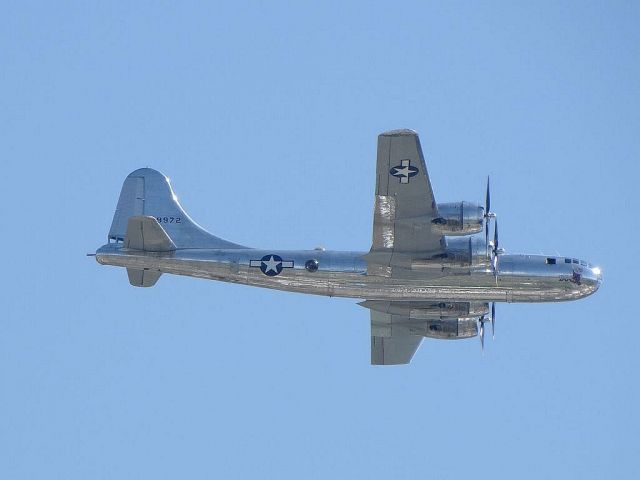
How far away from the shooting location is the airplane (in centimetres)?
4372

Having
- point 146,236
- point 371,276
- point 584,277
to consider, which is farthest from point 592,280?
point 146,236

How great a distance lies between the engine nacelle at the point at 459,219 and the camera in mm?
43906

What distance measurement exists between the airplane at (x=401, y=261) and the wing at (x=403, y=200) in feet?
0.12

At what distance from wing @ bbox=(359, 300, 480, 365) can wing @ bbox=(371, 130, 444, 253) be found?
4.81m

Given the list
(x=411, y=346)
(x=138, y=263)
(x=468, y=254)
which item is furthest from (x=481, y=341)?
(x=138, y=263)

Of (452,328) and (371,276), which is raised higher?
(371,276)

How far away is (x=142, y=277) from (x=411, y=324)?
11.5 meters

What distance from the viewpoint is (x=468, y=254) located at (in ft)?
148

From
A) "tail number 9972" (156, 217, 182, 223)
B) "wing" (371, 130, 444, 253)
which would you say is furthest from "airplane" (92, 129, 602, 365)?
"tail number 9972" (156, 217, 182, 223)

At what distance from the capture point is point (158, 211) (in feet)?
169

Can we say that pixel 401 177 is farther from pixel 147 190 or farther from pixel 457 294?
pixel 147 190

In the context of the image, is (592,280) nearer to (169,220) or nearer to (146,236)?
(146,236)

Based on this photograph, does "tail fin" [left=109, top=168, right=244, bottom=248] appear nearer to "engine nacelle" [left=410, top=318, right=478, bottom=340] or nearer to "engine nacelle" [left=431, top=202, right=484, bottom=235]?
"engine nacelle" [left=410, top=318, right=478, bottom=340]

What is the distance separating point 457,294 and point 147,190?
14.2 meters
